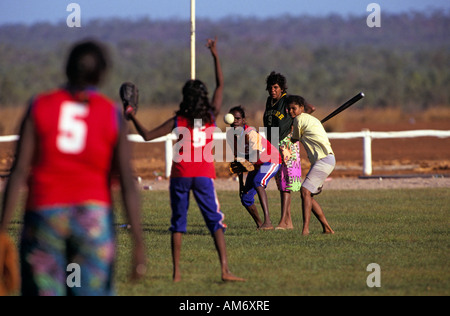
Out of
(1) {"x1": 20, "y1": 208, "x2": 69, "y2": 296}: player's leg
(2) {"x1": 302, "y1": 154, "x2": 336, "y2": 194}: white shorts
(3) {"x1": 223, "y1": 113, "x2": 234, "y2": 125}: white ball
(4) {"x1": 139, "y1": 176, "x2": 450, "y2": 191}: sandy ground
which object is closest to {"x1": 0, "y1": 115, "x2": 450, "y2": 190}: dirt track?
(4) {"x1": 139, "y1": 176, "x2": 450, "y2": 191}: sandy ground

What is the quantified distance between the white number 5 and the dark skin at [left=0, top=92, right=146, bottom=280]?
0.60ft

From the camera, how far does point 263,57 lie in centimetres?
14575

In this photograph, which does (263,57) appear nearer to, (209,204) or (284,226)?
(284,226)

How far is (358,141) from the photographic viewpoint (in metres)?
36.0

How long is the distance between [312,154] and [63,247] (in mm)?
7059

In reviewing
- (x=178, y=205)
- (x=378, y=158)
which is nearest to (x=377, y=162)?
(x=378, y=158)

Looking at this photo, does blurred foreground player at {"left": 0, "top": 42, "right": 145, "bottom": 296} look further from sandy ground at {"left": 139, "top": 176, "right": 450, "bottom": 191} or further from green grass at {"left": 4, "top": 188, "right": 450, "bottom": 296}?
sandy ground at {"left": 139, "top": 176, "right": 450, "bottom": 191}

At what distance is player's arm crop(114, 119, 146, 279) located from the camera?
5285mm

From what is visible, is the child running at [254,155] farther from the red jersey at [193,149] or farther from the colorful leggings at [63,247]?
the colorful leggings at [63,247]

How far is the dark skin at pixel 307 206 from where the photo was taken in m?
11.7

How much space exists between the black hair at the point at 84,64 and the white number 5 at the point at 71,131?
24 cm
